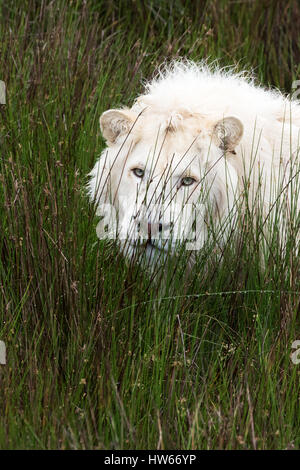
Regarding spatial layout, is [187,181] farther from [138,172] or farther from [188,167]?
[138,172]

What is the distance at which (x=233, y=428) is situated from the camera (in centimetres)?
306

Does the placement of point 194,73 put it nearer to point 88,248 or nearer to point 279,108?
point 279,108

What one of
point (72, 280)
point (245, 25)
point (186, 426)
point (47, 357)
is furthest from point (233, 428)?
point (245, 25)

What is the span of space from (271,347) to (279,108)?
161 cm

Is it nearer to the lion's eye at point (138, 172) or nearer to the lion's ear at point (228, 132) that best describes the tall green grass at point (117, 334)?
the lion's eye at point (138, 172)

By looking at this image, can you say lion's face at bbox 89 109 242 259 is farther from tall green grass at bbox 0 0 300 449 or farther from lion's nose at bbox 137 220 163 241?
tall green grass at bbox 0 0 300 449

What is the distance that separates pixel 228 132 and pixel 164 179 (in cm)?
38

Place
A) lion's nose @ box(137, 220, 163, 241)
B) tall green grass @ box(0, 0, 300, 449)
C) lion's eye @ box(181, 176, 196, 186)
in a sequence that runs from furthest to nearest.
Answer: lion's eye @ box(181, 176, 196, 186)
lion's nose @ box(137, 220, 163, 241)
tall green grass @ box(0, 0, 300, 449)

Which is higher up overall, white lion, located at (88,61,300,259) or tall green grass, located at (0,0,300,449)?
white lion, located at (88,61,300,259)

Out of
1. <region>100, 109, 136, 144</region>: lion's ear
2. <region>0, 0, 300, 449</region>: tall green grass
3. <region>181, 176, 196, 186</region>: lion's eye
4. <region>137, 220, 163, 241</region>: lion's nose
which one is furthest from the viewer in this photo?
<region>100, 109, 136, 144</region>: lion's ear

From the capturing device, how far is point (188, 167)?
408cm

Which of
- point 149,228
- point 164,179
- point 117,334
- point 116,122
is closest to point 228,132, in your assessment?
point 164,179

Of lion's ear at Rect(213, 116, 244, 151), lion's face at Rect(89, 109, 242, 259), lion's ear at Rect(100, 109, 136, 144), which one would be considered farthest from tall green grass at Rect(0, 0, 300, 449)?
lion's ear at Rect(213, 116, 244, 151)

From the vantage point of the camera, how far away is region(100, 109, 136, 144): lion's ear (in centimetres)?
427
